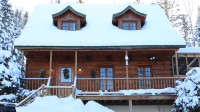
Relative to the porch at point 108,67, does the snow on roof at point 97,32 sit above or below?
above

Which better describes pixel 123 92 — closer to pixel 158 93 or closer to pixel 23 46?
pixel 158 93

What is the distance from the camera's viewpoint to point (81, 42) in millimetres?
13516

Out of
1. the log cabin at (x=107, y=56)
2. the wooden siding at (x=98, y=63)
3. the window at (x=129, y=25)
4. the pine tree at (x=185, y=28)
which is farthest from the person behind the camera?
the pine tree at (x=185, y=28)

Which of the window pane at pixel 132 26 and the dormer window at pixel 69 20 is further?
the window pane at pixel 132 26

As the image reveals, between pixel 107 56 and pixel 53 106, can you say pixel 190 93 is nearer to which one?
pixel 107 56

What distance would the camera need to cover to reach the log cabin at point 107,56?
13.1m

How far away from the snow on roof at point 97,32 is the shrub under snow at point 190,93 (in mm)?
2549

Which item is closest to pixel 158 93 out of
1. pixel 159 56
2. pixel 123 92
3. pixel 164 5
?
pixel 123 92

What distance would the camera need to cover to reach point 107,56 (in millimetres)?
15391

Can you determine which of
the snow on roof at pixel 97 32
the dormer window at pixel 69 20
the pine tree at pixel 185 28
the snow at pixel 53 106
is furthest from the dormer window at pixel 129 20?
the pine tree at pixel 185 28

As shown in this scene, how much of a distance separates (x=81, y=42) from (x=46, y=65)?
3246mm

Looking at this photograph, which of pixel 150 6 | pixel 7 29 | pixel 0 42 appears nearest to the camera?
pixel 150 6

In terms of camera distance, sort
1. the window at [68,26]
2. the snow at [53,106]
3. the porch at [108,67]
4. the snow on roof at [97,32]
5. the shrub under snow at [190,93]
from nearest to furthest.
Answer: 1. the snow at [53,106]
2. the shrub under snow at [190,93]
3. the snow on roof at [97,32]
4. the porch at [108,67]
5. the window at [68,26]

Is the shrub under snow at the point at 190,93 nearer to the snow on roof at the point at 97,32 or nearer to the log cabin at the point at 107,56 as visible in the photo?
the log cabin at the point at 107,56
